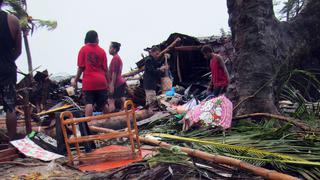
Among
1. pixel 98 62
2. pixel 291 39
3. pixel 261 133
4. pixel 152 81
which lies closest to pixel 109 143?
pixel 98 62

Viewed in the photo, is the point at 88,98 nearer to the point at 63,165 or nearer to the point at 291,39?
the point at 63,165

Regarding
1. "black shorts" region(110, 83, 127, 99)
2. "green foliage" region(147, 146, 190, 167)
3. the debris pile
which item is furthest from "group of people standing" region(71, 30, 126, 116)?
"green foliage" region(147, 146, 190, 167)

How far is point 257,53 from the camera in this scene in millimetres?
5012

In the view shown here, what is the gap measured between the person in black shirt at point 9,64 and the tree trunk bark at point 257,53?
2.93 metres

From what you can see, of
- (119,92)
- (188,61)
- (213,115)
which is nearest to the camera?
(213,115)

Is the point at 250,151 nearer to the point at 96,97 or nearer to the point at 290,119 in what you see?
the point at 290,119

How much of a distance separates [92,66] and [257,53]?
2.51 meters

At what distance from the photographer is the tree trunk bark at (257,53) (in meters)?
4.85

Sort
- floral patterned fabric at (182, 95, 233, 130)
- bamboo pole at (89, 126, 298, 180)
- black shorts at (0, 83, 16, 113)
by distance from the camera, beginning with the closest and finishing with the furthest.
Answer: bamboo pole at (89, 126, 298, 180) < floral patterned fabric at (182, 95, 233, 130) < black shorts at (0, 83, 16, 113)

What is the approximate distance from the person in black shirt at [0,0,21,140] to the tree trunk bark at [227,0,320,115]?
9.62 feet

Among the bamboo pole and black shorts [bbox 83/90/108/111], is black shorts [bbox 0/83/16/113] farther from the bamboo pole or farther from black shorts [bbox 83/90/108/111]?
the bamboo pole

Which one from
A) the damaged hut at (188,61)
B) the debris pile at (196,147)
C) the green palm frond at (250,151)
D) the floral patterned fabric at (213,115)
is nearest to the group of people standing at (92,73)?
the debris pile at (196,147)

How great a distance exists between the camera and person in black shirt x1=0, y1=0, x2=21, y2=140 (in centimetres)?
447

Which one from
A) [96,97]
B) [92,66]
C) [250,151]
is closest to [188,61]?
[96,97]
